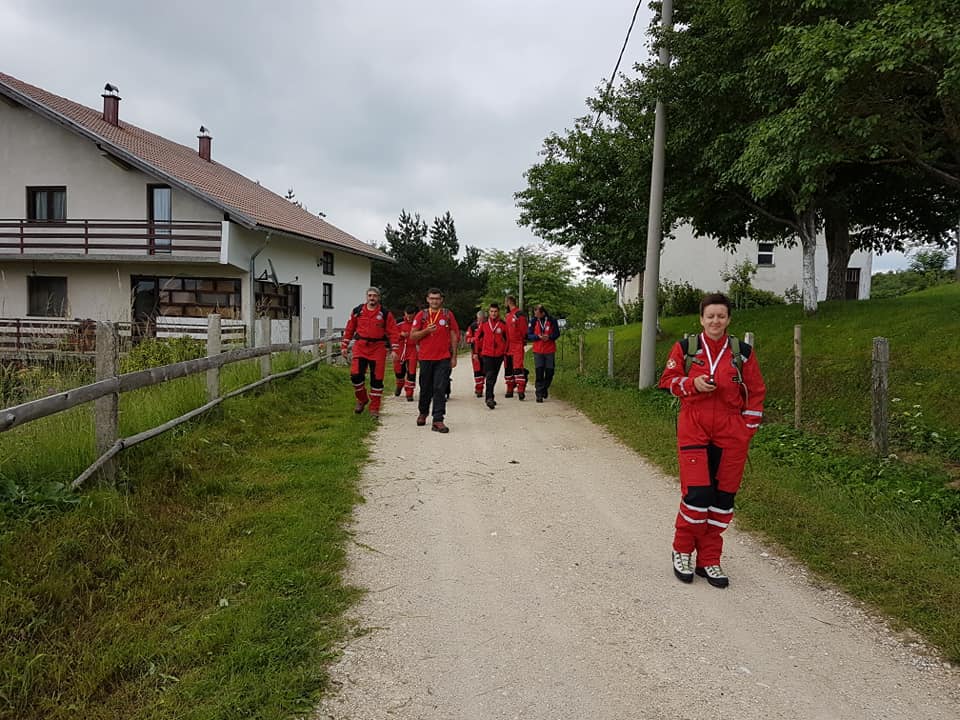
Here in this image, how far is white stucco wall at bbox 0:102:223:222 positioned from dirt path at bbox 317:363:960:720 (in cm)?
2256

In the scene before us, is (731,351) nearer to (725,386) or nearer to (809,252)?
(725,386)

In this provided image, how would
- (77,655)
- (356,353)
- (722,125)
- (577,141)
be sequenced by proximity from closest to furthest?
(77,655) → (356,353) → (722,125) → (577,141)

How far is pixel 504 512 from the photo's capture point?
5.64 metres

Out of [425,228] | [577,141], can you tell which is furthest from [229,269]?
[425,228]

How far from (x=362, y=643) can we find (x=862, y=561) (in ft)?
10.8

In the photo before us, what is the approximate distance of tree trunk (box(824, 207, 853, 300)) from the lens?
1642 centimetres

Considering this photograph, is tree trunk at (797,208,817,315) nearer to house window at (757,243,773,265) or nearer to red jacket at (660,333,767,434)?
red jacket at (660,333,767,434)

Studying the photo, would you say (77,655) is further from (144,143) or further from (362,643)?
(144,143)

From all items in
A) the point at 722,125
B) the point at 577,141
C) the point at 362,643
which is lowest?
the point at 362,643

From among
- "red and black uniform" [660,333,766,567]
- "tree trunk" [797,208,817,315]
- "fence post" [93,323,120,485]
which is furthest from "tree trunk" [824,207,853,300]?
"fence post" [93,323,120,485]

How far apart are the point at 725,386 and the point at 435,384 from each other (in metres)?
5.65

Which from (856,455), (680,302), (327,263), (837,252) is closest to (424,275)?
(327,263)

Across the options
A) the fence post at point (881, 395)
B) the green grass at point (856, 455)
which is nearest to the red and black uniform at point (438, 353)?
the green grass at point (856, 455)

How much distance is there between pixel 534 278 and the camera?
168 ft
